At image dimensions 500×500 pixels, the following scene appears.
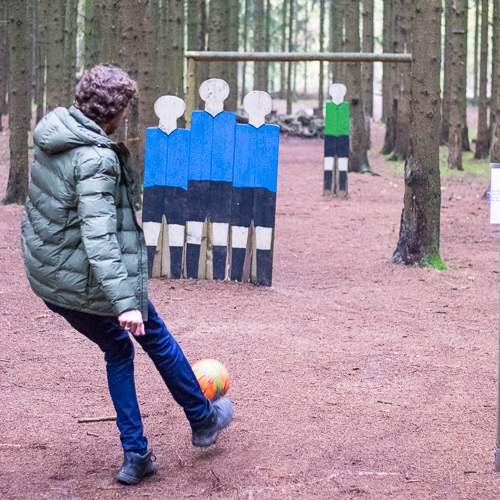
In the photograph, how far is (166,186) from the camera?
28.1 ft

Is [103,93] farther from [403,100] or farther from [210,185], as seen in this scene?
[403,100]

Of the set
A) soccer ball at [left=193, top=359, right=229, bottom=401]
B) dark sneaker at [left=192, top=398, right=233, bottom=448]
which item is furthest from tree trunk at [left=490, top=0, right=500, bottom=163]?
dark sneaker at [left=192, top=398, right=233, bottom=448]

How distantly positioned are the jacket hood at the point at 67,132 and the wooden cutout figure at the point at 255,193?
14.7 ft

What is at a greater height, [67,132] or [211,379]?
[67,132]

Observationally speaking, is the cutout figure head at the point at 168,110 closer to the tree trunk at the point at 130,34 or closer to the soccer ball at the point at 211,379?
the tree trunk at the point at 130,34

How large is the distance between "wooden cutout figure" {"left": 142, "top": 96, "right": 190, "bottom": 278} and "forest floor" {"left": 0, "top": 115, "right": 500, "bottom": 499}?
0.43 m

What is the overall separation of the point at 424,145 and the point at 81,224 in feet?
20.6

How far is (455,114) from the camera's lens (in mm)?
20703

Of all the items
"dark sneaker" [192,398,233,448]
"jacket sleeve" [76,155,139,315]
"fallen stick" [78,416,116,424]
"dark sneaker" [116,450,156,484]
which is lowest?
"fallen stick" [78,416,116,424]

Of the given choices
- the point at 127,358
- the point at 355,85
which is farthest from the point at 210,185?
the point at 355,85

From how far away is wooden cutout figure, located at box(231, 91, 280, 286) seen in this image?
8297 mm

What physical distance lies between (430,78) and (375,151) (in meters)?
18.3

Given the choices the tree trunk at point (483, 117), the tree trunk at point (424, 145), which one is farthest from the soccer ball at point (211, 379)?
the tree trunk at point (483, 117)

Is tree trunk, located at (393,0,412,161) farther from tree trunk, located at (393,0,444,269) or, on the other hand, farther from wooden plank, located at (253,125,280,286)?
wooden plank, located at (253,125,280,286)
